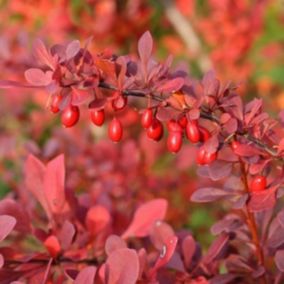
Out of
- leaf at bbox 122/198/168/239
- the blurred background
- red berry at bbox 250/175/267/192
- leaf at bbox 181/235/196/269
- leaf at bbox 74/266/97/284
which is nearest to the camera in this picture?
leaf at bbox 74/266/97/284

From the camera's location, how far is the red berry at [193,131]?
108 cm

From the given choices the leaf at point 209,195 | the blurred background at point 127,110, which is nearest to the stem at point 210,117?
the leaf at point 209,195

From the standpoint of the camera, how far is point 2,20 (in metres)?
3.13

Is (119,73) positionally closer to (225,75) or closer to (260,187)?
(260,187)

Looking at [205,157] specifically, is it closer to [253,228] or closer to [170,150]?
[170,150]

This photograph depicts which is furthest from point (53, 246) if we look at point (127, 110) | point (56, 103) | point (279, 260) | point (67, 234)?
point (127, 110)

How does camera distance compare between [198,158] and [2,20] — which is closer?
[198,158]

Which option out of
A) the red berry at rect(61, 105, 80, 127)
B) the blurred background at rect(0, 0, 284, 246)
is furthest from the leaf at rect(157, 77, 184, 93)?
the blurred background at rect(0, 0, 284, 246)

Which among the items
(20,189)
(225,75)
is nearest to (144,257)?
(20,189)

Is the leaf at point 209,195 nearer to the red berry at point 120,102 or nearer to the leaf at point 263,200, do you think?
the leaf at point 263,200

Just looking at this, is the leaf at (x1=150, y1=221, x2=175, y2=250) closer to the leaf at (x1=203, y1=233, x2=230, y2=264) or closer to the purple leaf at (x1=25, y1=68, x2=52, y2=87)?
the leaf at (x1=203, y1=233, x2=230, y2=264)

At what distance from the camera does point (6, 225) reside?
1.08m

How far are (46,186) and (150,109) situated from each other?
0.28m

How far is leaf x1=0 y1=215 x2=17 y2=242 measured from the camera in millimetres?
1070
